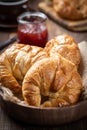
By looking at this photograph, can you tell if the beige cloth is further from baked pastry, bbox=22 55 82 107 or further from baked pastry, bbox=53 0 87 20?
baked pastry, bbox=53 0 87 20

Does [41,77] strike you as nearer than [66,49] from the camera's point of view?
Yes

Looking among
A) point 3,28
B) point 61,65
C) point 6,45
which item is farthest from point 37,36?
point 61,65

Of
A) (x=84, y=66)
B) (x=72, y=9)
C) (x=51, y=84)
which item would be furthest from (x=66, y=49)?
(x=72, y=9)

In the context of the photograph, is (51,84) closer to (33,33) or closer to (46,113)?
(46,113)

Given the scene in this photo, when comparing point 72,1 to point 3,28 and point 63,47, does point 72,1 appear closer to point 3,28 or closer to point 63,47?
point 3,28

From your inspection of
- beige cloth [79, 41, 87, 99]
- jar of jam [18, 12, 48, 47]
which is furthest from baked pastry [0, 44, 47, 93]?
jar of jam [18, 12, 48, 47]

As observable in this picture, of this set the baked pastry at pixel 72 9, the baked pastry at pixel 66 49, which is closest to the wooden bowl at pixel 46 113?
the baked pastry at pixel 66 49
